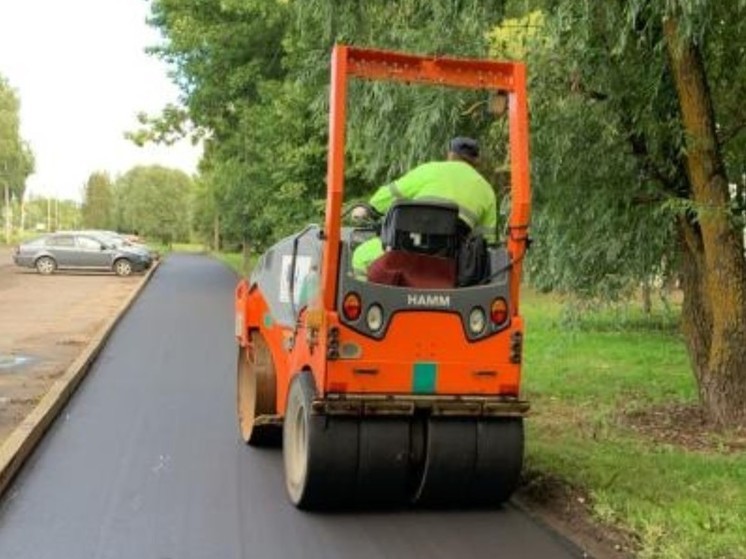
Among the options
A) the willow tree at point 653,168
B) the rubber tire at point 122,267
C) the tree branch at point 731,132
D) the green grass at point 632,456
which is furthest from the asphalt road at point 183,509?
the rubber tire at point 122,267

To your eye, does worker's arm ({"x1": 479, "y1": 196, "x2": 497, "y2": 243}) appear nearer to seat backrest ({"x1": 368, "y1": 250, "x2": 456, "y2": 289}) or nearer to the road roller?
the road roller

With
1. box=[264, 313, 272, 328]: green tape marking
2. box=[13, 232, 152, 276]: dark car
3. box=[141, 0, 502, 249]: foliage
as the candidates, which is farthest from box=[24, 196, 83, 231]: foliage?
box=[264, 313, 272, 328]: green tape marking

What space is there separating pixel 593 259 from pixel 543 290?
2.88 feet

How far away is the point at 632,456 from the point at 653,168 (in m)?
2.80

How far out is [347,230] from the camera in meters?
7.62

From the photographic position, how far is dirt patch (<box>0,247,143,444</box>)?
11289mm

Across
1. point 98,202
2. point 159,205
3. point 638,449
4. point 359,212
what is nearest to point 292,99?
point 638,449

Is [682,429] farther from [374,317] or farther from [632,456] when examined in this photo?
[374,317]

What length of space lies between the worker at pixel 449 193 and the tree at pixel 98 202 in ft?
390

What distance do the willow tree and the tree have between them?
116728mm

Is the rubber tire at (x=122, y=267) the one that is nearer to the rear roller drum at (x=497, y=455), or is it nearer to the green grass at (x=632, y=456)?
the green grass at (x=632, y=456)

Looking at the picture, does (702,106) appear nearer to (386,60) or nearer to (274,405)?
(386,60)

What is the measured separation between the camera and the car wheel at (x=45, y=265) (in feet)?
128

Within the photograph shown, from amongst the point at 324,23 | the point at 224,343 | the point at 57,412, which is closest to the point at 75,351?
the point at 224,343
